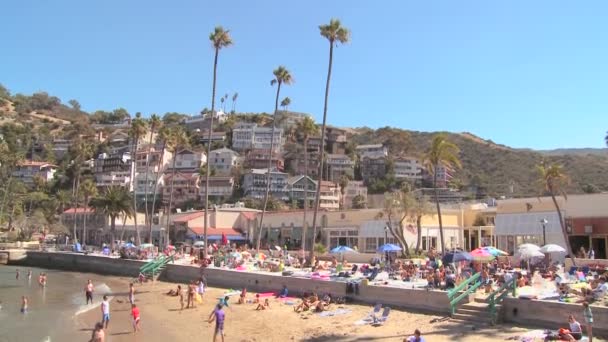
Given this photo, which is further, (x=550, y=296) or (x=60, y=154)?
(x=60, y=154)

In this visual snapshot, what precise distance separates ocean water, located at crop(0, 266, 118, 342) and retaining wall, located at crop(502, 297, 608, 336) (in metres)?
16.3

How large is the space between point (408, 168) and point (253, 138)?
144 feet

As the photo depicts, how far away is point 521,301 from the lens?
65.0ft

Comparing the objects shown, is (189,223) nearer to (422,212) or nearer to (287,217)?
(287,217)

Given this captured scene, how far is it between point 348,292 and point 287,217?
114 ft

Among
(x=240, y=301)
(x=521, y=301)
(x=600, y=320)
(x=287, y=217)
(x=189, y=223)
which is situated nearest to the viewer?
(x=600, y=320)

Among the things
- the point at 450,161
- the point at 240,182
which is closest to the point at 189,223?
the point at 450,161

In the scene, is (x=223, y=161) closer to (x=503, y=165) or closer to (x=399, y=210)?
(x=503, y=165)

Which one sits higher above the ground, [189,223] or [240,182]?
[240,182]

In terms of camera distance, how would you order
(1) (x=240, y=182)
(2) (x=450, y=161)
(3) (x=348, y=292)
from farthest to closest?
(1) (x=240, y=182), (2) (x=450, y=161), (3) (x=348, y=292)

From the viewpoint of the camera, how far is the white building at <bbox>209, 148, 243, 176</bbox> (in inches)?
5625

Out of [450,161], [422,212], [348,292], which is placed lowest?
A: [348,292]

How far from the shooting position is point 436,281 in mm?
24000

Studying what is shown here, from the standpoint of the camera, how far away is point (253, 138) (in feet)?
528
